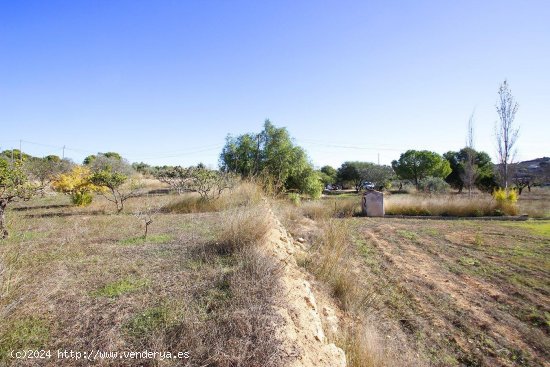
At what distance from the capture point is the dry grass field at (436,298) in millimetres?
3322

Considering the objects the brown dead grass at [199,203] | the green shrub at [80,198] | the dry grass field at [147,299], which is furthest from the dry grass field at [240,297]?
the green shrub at [80,198]

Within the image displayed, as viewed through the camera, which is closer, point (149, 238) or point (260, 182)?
point (149, 238)

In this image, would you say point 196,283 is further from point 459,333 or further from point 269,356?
point 459,333

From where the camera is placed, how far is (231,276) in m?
3.15

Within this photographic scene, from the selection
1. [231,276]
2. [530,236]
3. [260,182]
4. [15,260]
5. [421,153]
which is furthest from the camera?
[421,153]

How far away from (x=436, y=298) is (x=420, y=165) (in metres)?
29.8

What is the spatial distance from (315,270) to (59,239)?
4.17m

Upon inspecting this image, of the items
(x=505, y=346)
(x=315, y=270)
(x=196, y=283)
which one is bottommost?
(x=505, y=346)

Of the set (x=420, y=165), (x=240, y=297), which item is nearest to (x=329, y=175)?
(x=420, y=165)

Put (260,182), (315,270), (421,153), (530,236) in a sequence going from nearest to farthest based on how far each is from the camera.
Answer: (315,270), (260,182), (530,236), (421,153)

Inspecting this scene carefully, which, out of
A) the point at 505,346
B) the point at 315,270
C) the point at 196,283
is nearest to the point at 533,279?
the point at 505,346

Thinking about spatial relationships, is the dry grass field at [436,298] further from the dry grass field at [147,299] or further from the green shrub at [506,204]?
the green shrub at [506,204]

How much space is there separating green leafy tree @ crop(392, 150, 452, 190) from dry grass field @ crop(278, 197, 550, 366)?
78.5 feet

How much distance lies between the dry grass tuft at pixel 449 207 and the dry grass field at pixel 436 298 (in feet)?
19.8
